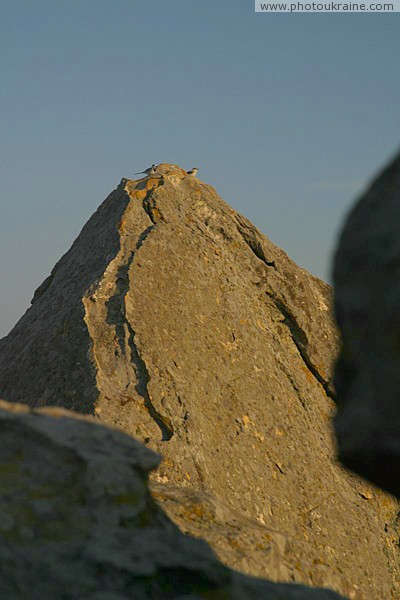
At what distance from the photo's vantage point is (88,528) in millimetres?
4289

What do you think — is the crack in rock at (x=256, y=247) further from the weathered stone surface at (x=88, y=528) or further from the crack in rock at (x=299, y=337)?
the weathered stone surface at (x=88, y=528)

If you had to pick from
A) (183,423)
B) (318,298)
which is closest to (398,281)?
(183,423)

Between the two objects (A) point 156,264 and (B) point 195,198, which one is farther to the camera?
(B) point 195,198

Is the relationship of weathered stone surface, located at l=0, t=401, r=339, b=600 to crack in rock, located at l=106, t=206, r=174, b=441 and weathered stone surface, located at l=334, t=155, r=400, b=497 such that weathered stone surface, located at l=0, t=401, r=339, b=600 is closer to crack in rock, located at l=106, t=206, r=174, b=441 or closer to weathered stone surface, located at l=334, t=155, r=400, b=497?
weathered stone surface, located at l=334, t=155, r=400, b=497

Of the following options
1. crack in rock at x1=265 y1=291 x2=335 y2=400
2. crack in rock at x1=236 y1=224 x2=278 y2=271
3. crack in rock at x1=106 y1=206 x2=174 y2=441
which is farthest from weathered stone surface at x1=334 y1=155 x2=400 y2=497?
crack in rock at x1=236 y1=224 x2=278 y2=271

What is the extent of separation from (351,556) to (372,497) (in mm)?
1241

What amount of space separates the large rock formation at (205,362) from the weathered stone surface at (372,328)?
4.17 m

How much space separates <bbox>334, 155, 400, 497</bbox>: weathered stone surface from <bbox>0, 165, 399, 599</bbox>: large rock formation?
4.17 m

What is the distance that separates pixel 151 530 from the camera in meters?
4.45

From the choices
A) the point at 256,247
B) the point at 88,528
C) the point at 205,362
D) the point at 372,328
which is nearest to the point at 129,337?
the point at 205,362

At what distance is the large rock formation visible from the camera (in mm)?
8992

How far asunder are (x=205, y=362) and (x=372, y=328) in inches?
230

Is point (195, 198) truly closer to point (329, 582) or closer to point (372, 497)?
point (372, 497)

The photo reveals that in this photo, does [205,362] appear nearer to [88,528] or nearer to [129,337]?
[129,337]
